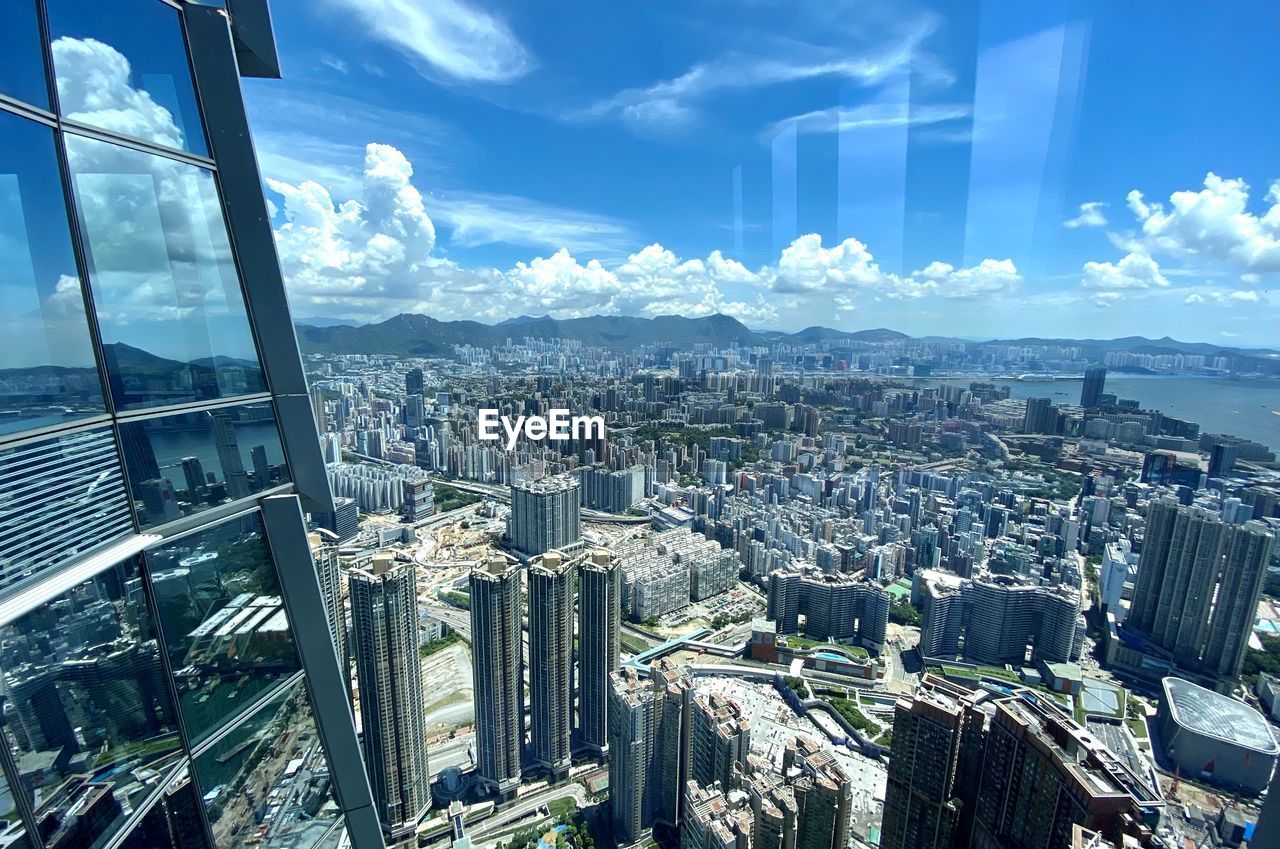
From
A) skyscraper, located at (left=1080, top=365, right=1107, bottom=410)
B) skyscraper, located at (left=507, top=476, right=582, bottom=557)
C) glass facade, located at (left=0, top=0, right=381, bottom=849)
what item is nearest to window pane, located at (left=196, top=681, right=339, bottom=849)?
glass facade, located at (left=0, top=0, right=381, bottom=849)

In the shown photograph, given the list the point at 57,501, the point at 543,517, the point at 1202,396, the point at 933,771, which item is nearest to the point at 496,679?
the point at 933,771

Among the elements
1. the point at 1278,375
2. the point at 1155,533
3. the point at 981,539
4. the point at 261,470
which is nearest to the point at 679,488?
the point at 981,539

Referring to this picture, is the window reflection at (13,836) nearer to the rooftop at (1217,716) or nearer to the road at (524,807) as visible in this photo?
the rooftop at (1217,716)

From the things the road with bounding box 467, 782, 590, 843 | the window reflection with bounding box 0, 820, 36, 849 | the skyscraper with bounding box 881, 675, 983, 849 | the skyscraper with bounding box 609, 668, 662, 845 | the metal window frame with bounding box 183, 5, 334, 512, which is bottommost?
the road with bounding box 467, 782, 590, 843

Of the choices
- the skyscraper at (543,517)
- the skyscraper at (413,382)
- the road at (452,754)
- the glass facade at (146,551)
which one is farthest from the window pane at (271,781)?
the skyscraper at (413,382)

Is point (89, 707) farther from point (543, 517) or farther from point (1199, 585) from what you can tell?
point (543, 517)

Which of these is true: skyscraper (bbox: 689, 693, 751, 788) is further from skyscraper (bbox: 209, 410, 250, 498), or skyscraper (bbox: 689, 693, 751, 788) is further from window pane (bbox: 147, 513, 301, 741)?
skyscraper (bbox: 209, 410, 250, 498)
